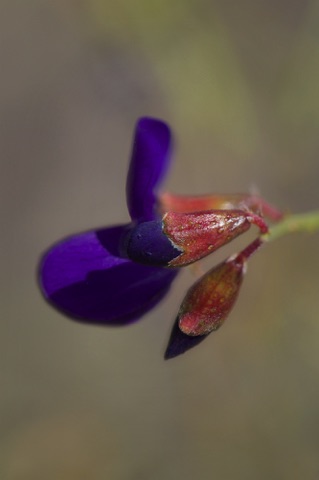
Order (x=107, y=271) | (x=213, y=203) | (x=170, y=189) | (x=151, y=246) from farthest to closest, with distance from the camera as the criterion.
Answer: (x=170, y=189) < (x=213, y=203) < (x=107, y=271) < (x=151, y=246)

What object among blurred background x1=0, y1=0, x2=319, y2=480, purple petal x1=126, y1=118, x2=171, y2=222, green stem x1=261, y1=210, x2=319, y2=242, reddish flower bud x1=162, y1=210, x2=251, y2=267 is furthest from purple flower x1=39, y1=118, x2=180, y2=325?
blurred background x1=0, y1=0, x2=319, y2=480

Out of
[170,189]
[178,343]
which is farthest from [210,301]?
[170,189]

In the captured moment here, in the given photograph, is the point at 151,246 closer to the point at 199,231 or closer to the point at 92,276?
the point at 199,231

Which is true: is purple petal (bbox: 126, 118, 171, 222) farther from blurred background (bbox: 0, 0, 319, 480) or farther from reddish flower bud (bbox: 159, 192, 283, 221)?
blurred background (bbox: 0, 0, 319, 480)

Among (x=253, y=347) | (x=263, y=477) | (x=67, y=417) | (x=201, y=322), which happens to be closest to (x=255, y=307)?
(x=253, y=347)

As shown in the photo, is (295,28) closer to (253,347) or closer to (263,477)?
(253,347)

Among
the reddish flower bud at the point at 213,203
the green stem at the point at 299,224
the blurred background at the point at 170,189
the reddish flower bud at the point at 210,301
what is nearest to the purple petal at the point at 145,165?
the reddish flower bud at the point at 213,203
